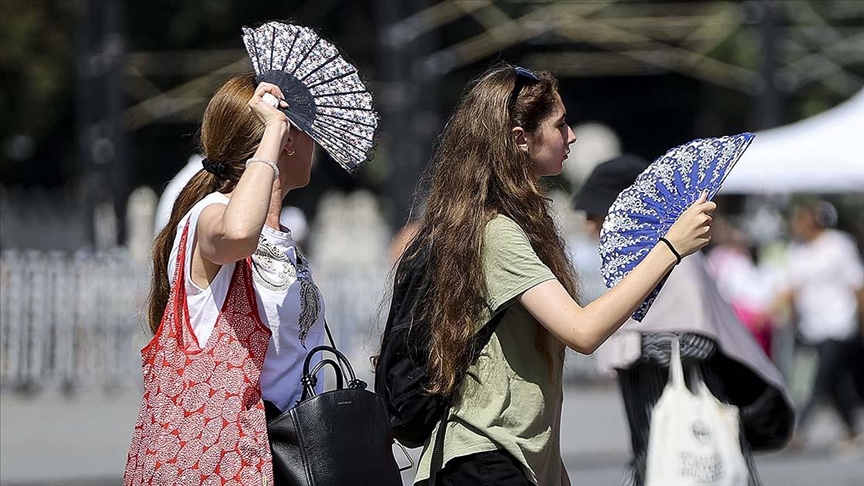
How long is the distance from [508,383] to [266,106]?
84 centimetres

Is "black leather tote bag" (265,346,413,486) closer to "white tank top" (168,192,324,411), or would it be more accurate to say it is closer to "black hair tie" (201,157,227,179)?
"white tank top" (168,192,324,411)

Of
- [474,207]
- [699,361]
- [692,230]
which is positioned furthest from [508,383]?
[699,361]

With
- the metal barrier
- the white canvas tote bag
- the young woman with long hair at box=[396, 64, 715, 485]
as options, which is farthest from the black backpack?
the metal barrier

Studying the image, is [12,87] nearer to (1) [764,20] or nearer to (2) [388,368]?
(1) [764,20]

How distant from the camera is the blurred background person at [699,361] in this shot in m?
4.83

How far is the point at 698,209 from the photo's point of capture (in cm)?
333

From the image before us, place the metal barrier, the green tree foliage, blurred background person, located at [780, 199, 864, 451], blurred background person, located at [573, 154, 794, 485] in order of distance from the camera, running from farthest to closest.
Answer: the green tree foliage < the metal barrier < blurred background person, located at [780, 199, 864, 451] < blurred background person, located at [573, 154, 794, 485]

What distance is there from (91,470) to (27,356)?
507cm

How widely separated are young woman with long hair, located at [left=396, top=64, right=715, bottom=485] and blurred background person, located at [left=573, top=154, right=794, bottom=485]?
54.4 inches

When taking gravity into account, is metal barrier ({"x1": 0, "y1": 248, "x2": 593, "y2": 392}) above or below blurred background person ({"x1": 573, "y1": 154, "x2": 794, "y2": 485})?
above

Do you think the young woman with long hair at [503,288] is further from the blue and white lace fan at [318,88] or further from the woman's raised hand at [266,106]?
the woman's raised hand at [266,106]

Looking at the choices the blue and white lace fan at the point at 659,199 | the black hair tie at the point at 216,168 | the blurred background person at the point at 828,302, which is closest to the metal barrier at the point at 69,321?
the blurred background person at the point at 828,302

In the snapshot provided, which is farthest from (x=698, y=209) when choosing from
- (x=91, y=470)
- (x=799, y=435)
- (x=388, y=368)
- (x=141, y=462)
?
(x=799, y=435)

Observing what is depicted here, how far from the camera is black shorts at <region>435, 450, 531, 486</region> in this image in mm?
3384
